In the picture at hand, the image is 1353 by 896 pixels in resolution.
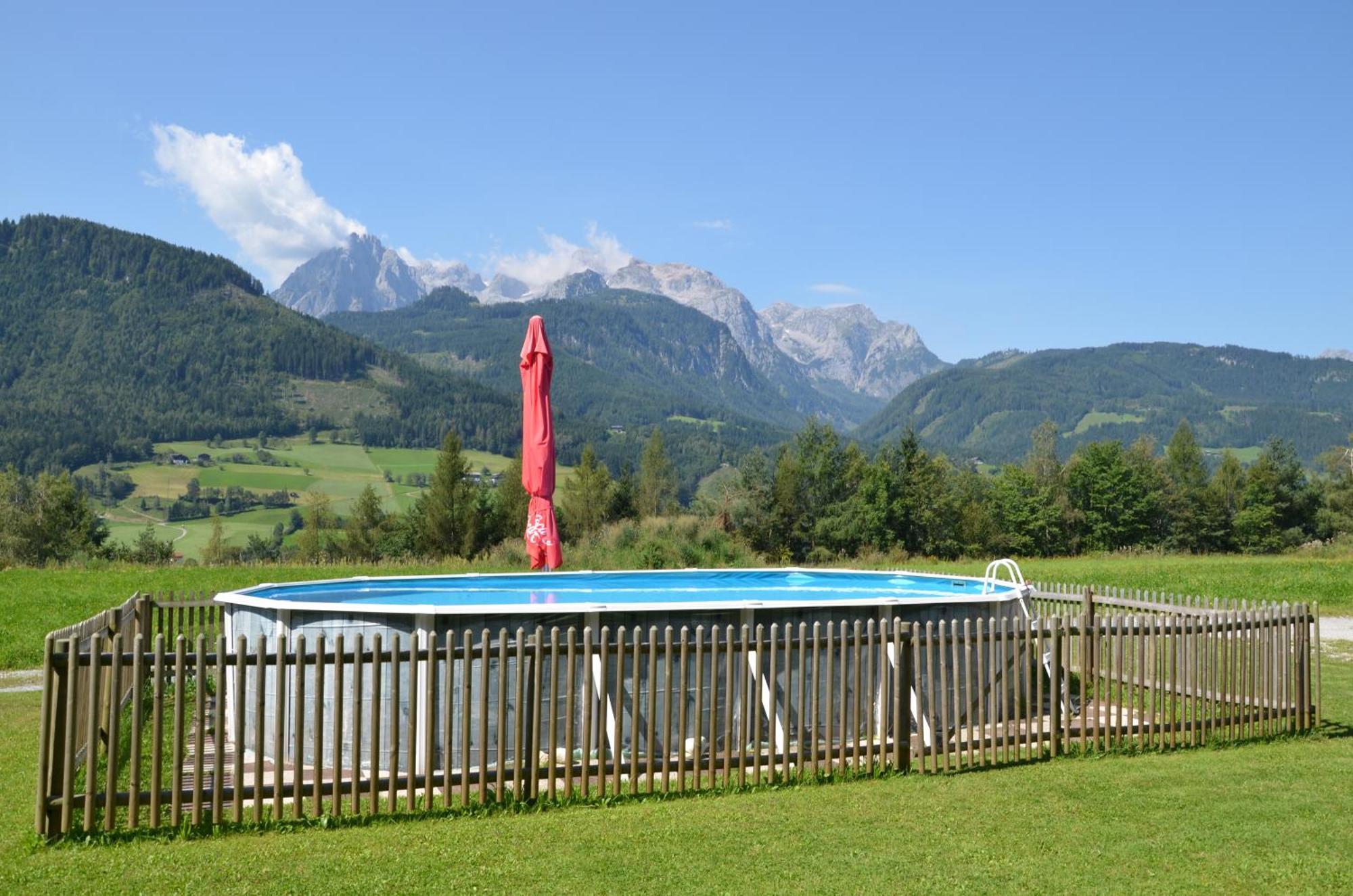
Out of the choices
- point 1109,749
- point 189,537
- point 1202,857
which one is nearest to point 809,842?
point 1202,857

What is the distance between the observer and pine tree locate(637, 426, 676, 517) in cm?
6006

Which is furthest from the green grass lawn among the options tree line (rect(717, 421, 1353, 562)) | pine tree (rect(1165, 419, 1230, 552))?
pine tree (rect(1165, 419, 1230, 552))

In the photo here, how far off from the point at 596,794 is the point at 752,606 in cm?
237

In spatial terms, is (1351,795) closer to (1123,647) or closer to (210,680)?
(1123,647)

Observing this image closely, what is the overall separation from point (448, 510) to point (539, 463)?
32666 mm

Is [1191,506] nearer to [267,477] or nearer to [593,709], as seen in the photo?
[593,709]

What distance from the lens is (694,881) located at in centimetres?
602

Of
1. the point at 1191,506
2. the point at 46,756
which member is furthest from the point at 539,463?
the point at 1191,506

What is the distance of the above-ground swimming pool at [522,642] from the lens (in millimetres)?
7613

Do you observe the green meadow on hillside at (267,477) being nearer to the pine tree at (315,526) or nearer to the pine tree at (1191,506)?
the pine tree at (315,526)

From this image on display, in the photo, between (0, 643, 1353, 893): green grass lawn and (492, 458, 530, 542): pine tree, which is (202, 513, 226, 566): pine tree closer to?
(492, 458, 530, 542): pine tree

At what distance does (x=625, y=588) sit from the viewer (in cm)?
1515

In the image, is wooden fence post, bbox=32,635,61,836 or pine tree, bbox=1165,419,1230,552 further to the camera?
pine tree, bbox=1165,419,1230,552

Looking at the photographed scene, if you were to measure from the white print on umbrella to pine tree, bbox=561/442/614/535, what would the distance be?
32.4 m
